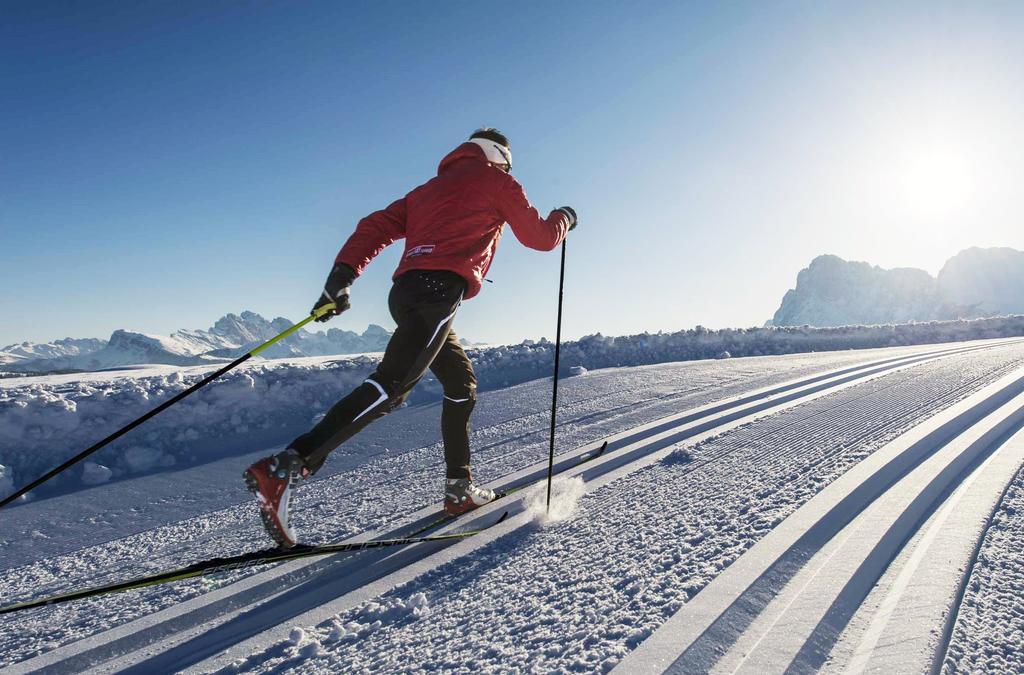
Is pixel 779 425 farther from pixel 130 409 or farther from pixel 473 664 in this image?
pixel 130 409

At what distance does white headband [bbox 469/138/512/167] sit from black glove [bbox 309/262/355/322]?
98cm

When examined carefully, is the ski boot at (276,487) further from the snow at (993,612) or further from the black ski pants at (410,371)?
the snow at (993,612)

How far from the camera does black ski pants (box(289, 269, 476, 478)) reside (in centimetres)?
224

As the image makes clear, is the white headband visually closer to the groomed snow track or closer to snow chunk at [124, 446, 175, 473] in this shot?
the groomed snow track

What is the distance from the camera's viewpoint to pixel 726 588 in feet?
5.27

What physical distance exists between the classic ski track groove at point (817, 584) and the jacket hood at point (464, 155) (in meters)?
2.24

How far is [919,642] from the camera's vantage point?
1.28m

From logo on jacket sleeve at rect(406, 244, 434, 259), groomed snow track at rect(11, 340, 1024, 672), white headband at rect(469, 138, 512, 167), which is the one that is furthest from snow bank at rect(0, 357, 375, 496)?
white headband at rect(469, 138, 512, 167)

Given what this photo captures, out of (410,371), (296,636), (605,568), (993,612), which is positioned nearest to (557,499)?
(605,568)

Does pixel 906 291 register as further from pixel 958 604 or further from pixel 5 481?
pixel 5 481

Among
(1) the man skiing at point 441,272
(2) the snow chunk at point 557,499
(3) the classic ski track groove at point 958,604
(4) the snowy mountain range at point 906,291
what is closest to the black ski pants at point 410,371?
(1) the man skiing at point 441,272

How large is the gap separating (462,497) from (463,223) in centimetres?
141

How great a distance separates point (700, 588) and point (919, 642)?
1.75 ft

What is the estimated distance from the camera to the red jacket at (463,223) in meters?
2.67
